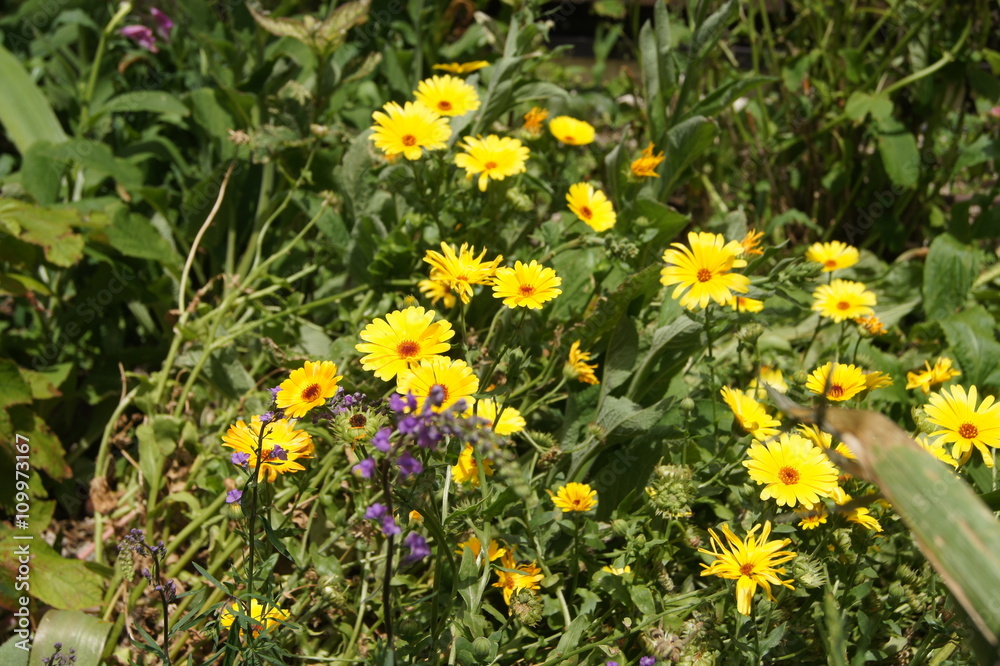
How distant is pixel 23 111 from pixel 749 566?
2.51 metres

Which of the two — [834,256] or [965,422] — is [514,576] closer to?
[965,422]

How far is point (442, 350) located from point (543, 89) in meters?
1.20

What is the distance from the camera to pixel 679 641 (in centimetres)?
122

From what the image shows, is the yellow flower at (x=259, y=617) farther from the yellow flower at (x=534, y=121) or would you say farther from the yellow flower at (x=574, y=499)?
the yellow flower at (x=534, y=121)

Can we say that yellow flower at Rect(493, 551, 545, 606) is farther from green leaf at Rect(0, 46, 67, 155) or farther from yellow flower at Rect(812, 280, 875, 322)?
green leaf at Rect(0, 46, 67, 155)

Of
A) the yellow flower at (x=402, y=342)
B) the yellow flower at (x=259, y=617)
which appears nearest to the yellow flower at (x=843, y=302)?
the yellow flower at (x=402, y=342)

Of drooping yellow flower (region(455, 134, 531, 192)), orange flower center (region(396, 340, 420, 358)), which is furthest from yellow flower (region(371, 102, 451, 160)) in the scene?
orange flower center (region(396, 340, 420, 358))

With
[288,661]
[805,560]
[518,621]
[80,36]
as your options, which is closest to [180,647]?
[288,661]

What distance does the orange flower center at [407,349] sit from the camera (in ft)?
3.78

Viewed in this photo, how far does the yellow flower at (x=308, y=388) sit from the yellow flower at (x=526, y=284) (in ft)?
0.96

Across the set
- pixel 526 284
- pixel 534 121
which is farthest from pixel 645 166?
pixel 526 284

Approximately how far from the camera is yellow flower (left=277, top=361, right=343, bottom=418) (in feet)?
3.65

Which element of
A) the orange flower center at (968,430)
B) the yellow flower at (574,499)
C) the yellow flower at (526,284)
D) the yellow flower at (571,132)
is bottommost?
the orange flower center at (968,430)

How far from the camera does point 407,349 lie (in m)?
1.16
